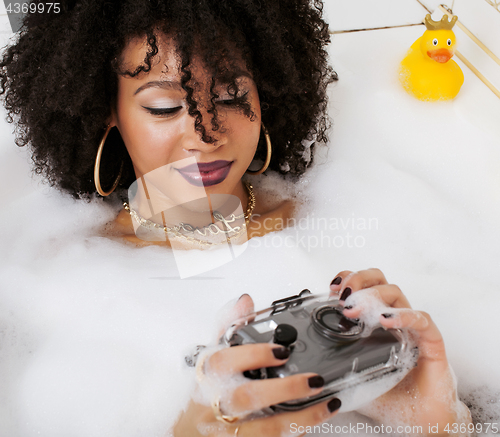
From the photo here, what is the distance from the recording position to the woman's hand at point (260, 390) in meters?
0.54

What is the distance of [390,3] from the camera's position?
63.2 inches

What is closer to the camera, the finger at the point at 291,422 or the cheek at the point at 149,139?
the finger at the point at 291,422

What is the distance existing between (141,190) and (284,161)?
0.39 meters

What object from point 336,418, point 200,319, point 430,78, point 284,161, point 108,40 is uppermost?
point 108,40

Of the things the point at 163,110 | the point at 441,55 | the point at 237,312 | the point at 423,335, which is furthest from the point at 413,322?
the point at 441,55

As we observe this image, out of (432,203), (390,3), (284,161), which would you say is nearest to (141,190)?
(284,161)

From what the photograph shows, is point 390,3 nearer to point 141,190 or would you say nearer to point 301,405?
point 141,190

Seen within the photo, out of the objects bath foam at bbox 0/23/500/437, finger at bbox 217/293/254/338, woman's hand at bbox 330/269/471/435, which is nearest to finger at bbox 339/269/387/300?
woman's hand at bbox 330/269/471/435

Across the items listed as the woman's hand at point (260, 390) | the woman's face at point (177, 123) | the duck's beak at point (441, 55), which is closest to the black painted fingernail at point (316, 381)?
the woman's hand at point (260, 390)

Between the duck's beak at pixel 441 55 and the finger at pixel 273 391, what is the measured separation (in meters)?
1.08

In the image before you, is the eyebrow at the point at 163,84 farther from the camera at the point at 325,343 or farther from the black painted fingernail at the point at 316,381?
the black painted fingernail at the point at 316,381

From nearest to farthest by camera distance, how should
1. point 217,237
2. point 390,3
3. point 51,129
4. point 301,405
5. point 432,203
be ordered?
point 301,405 < point 51,129 < point 217,237 < point 432,203 < point 390,3

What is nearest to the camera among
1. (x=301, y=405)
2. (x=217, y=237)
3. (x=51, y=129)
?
(x=301, y=405)

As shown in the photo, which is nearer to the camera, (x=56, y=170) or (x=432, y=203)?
(x=56, y=170)
